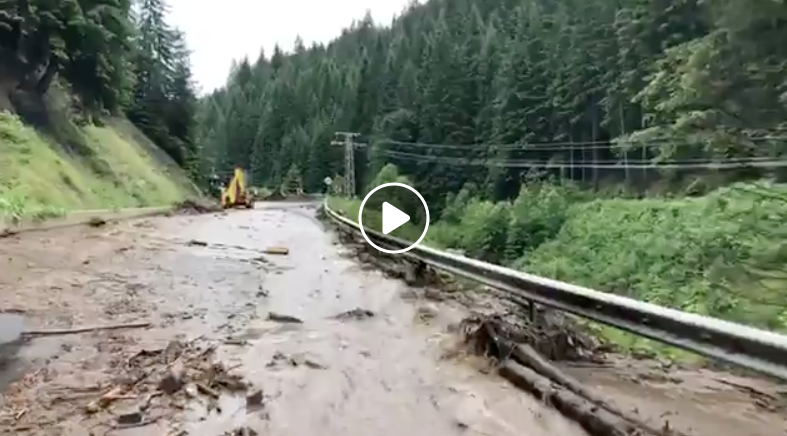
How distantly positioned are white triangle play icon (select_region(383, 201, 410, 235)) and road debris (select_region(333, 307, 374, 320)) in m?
4.99

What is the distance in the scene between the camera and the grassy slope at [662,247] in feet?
40.3

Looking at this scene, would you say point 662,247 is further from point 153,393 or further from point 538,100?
point 538,100

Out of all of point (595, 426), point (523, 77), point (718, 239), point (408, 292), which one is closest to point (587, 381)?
point (595, 426)

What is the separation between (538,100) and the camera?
66.0 meters

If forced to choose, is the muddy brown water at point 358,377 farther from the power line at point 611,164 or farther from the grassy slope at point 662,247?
the power line at point 611,164

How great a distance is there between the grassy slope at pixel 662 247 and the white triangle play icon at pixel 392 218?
3524 millimetres

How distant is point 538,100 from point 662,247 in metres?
49.6

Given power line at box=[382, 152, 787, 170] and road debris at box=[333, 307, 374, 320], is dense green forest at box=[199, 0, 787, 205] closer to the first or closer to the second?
power line at box=[382, 152, 787, 170]

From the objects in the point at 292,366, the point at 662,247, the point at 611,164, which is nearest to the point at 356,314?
the point at 292,366

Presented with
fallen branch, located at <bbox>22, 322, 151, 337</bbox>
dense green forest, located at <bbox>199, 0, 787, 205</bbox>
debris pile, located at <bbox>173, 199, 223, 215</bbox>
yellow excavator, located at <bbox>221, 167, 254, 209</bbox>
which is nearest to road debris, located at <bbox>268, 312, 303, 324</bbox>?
fallen branch, located at <bbox>22, 322, 151, 337</bbox>

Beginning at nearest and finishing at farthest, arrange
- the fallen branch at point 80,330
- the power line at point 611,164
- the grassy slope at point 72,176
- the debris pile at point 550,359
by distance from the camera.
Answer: the debris pile at point 550,359
the fallen branch at point 80,330
the power line at point 611,164
the grassy slope at point 72,176

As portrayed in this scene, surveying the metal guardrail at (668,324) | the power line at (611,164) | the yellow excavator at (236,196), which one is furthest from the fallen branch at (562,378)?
the yellow excavator at (236,196)

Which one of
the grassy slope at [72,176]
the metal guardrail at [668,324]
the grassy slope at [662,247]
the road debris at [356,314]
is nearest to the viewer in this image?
the metal guardrail at [668,324]

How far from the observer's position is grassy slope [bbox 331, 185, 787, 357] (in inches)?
483
